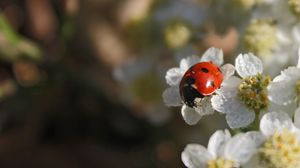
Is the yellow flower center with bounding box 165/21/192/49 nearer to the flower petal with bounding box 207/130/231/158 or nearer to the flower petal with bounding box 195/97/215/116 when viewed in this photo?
the flower petal with bounding box 195/97/215/116

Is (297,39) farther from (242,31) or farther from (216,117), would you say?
(216,117)

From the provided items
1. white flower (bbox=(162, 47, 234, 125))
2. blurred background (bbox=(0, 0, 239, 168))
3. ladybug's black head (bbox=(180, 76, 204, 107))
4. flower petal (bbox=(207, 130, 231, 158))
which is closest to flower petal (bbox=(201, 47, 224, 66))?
white flower (bbox=(162, 47, 234, 125))

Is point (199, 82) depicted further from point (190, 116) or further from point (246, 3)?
point (246, 3)

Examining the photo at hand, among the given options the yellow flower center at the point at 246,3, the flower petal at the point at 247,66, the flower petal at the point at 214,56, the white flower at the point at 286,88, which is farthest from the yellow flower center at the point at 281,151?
the yellow flower center at the point at 246,3

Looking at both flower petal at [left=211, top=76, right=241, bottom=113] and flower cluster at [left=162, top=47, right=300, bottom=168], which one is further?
flower petal at [left=211, top=76, right=241, bottom=113]

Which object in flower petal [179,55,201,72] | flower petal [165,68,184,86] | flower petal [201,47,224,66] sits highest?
flower petal [179,55,201,72]
